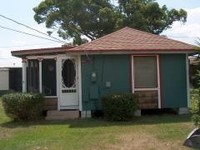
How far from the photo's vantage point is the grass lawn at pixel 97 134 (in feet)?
35.7

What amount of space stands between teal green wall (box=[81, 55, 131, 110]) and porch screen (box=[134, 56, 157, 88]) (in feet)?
1.26

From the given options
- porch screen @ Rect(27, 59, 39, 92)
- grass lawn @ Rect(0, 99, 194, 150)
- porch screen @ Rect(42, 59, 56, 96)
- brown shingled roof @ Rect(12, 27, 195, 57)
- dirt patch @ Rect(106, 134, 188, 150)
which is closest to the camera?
dirt patch @ Rect(106, 134, 188, 150)

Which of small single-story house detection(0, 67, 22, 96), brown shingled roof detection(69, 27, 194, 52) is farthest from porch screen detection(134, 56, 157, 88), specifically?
small single-story house detection(0, 67, 22, 96)

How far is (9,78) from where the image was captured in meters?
36.7

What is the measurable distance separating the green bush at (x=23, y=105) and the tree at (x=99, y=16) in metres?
22.9

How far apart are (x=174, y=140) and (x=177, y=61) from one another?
6.35 m

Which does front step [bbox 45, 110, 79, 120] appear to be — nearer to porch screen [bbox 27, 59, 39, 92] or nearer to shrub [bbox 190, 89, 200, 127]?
porch screen [bbox 27, 59, 39, 92]

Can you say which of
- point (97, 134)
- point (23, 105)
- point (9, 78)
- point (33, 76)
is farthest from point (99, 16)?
point (97, 134)

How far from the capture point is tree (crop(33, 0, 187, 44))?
→ 3909 centimetres

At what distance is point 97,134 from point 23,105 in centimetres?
415

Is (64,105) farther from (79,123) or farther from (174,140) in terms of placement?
(174,140)

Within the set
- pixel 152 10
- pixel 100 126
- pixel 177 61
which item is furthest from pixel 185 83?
pixel 152 10

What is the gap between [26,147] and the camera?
36.1ft

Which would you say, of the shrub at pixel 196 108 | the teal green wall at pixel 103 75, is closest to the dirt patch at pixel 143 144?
the shrub at pixel 196 108
